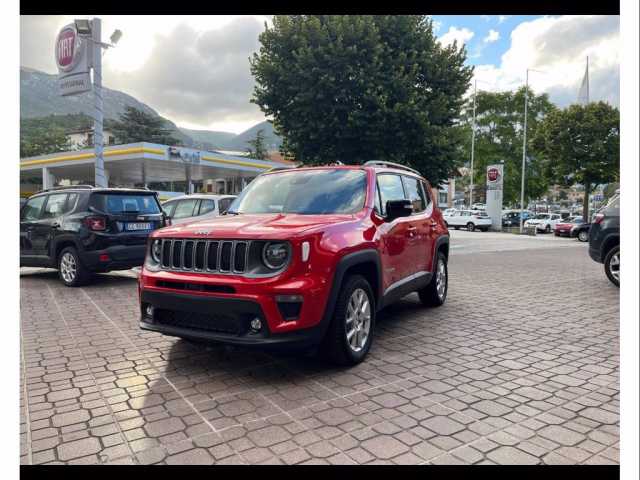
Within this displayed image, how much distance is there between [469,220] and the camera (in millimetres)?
37688

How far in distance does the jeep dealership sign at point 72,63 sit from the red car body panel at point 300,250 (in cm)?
1573

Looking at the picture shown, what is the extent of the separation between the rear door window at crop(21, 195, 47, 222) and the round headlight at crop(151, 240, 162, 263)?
230 inches

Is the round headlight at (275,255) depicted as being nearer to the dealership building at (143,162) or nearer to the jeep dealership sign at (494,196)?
the dealership building at (143,162)

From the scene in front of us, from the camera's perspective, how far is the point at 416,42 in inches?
650

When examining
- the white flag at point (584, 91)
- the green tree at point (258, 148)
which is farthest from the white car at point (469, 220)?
the green tree at point (258, 148)

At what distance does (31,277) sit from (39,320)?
4363 mm

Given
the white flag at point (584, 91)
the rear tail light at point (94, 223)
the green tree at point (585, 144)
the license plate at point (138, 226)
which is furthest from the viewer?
the white flag at point (584, 91)

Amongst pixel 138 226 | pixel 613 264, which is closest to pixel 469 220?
pixel 613 264

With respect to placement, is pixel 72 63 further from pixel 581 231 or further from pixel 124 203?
pixel 581 231

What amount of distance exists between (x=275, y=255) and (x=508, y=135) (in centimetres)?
5173

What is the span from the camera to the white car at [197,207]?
38.4 ft
